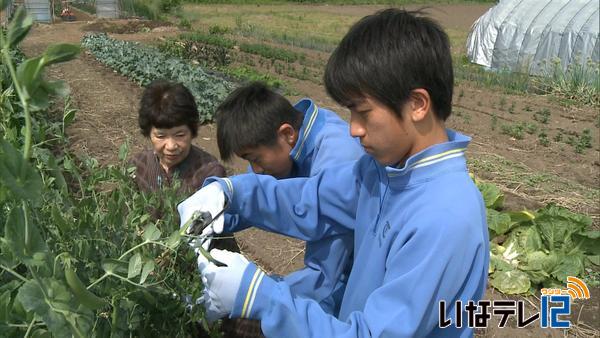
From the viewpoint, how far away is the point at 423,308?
1.15 metres

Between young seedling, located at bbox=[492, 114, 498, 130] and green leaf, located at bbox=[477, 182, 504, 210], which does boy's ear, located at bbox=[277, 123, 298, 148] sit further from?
young seedling, located at bbox=[492, 114, 498, 130]

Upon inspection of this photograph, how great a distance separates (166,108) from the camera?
252cm

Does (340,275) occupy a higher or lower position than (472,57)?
higher

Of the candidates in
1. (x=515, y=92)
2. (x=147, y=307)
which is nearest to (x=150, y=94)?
(x=147, y=307)

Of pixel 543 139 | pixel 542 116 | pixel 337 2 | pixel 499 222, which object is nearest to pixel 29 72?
pixel 499 222

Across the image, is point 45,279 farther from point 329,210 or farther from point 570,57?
point 570,57

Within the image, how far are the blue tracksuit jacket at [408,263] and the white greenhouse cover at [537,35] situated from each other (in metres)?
11.1

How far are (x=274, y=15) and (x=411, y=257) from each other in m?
24.2

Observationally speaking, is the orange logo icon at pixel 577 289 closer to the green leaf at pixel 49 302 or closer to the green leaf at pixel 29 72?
→ the green leaf at pixel 49 302

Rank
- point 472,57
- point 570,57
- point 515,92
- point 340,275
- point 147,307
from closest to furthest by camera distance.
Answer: point 147,307 < point 340,275 < point 515,92 < point 570,57 < point 472,57

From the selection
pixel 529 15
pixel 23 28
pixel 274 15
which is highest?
pixel 23 28

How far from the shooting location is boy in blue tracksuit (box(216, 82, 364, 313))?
69.6 inches

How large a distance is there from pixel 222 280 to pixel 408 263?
0.39 meters

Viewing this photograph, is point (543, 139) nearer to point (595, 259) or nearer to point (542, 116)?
point (542, 116)
